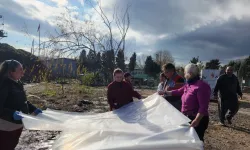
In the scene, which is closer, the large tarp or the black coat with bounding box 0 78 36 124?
the large tarp

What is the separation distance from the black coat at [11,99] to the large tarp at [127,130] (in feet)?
0.52

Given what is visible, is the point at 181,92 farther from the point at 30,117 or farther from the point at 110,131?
the point at 30,117

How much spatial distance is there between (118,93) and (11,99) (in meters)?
2.25

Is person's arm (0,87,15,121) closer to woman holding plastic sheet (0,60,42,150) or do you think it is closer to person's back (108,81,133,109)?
woman holding plastic sheet (0,60,42,150)

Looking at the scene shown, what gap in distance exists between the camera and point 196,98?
359cm

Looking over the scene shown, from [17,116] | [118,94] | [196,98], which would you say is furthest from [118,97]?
[17,116]

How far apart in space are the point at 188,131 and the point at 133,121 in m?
1.04

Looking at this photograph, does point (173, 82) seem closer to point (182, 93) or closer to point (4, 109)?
point (182, 93)

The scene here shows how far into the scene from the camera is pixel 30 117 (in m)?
3.09

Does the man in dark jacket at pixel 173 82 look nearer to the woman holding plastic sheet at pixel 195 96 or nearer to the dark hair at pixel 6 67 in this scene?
the woman holding plastic sheet at pixel 195 96

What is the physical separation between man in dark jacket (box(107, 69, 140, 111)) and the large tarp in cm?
76

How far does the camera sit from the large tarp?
2.69m

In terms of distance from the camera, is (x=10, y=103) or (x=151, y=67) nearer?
(x=10, y=103)

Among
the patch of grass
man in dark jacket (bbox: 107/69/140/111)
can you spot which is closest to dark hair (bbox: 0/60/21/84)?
man in dark jacket (bbox: 107/69/140/111)
